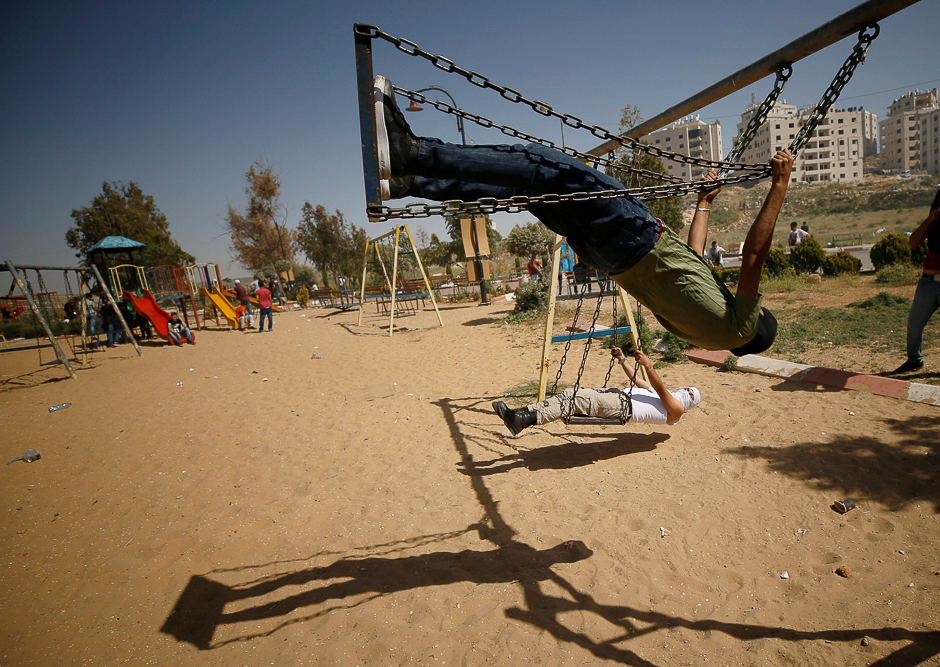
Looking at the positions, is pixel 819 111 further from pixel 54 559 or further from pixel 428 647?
pixel 54 559

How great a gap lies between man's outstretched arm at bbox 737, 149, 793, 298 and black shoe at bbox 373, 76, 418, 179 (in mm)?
1590

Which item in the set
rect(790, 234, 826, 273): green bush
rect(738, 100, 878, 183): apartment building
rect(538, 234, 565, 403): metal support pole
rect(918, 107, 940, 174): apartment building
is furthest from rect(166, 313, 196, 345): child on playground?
rect(918, 107, 940, 174): apartment building

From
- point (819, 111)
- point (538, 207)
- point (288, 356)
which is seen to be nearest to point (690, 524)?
point (538, 207)

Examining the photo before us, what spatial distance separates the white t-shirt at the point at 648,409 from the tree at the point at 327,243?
A: 28.1 metres

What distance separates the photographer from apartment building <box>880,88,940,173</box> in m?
79.1

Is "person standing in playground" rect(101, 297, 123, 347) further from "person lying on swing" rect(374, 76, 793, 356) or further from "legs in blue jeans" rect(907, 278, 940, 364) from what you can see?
"legs in blue jeans" rect(907, 278, 940, 364)

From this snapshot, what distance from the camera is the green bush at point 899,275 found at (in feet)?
30.7

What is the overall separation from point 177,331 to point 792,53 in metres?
15.6

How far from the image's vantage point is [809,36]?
2.55 metres

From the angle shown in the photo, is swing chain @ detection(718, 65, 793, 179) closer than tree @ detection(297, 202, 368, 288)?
Yes

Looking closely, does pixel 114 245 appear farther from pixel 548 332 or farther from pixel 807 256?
pixel 807 256

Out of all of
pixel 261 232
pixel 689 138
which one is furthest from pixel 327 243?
pixel 689 138

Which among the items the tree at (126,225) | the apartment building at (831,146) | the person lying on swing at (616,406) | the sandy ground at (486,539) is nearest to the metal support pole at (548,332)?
the sandy ground at (486,539)

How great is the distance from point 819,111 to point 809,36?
0.42m
